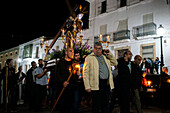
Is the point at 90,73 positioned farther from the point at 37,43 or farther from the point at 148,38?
the point at 37,43

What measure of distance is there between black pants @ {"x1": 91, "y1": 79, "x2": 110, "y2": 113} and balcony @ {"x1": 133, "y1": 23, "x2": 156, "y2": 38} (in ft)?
56.0

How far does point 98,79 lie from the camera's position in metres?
3.38

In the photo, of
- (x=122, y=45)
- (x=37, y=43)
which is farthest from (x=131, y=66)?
(x=37, y=43)

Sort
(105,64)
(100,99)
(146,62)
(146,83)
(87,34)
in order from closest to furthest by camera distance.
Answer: (100,99) → (105,64) → (146,83) → (146,62) → (87,34)

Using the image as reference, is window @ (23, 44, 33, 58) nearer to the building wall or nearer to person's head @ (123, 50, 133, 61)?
the building wall

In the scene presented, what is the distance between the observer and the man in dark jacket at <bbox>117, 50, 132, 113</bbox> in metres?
4.25

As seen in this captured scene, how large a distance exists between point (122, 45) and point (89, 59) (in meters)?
19.0

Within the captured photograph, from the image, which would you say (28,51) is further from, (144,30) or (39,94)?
(39,94)

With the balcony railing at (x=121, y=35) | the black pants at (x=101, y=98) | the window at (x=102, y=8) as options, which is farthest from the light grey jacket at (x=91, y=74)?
the window at (x=102, y=8)

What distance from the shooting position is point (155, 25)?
18453 millimetres

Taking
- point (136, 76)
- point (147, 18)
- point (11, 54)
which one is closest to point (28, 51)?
point (11, 54)

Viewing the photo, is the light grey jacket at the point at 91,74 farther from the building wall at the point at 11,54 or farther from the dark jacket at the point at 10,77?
the building wall at the point at 11,54

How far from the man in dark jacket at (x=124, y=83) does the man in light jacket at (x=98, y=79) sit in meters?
0.93

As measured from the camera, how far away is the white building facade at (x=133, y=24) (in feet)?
59.7
